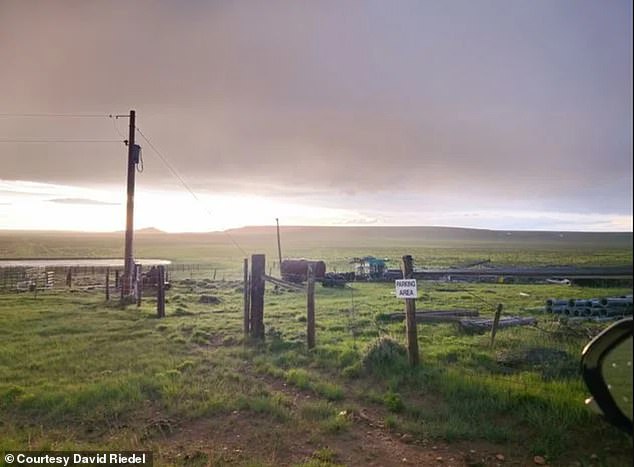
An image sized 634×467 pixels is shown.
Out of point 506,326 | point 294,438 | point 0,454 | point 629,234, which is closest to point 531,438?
point 294,438

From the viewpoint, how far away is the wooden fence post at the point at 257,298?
10.3 metres

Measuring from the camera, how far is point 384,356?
24.9 feet

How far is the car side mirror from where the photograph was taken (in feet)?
4.26

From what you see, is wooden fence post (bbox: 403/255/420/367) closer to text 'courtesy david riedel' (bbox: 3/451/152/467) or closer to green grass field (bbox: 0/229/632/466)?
green grass field (bbox: 0/229/632/466)

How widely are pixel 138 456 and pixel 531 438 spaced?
4.19 m

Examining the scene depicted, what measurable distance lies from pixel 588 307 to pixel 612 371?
14.8m

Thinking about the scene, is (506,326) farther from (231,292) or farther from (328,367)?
(231,292)

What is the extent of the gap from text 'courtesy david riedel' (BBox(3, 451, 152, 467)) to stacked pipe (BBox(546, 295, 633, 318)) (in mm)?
13022

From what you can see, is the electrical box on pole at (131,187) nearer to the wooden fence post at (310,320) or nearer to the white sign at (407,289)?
the wooden fence post at (310,320)

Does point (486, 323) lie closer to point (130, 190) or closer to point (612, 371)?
point (612, 371)

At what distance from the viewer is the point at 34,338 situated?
10.5 metres

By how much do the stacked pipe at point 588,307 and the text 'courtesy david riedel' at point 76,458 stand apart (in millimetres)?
13022

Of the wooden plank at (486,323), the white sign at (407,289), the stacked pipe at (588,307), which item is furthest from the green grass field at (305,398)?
the stacked pipe at (588,307)

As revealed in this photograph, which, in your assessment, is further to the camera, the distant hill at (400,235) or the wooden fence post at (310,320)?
the distant hill at (400,235)
